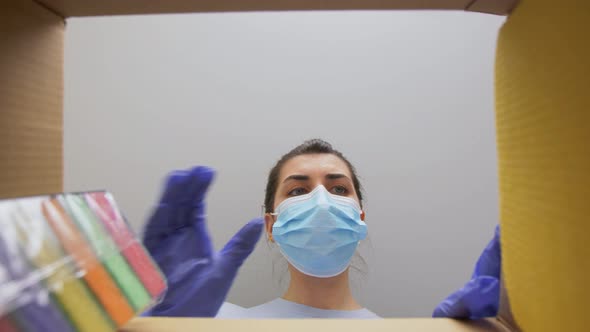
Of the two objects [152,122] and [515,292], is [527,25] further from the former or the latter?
[152,122]

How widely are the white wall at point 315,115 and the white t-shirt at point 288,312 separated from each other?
0.43 metres

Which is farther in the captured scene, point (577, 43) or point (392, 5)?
point (392, 5)

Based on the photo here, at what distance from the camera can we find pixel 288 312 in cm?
117

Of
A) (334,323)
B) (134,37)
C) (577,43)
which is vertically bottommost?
(334,323)

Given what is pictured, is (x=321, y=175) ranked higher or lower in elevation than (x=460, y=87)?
lower

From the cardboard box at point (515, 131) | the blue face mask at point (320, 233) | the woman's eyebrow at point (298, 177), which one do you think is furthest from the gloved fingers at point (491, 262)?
the woman's eyebrow at point (298, 177)

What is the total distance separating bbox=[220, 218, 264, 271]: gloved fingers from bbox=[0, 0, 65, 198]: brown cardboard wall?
282 mm

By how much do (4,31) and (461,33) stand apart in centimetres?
169

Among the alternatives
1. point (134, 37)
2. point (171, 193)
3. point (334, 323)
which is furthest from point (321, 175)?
point (134, 37)

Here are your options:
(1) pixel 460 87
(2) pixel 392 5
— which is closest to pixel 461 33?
(1) pixel 460 87

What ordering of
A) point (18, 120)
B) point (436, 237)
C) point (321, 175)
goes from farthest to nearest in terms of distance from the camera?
1. point (436, 237)
2. point (321, 175)
3. point (18, 120)

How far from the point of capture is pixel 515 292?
1.16ft

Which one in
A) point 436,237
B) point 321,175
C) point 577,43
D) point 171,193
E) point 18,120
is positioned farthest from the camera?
point 436,237

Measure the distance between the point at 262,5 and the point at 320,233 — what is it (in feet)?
2.18
